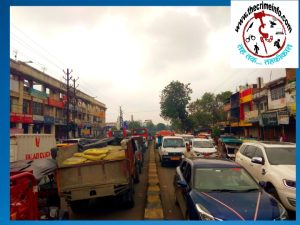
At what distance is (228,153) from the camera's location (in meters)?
18.1

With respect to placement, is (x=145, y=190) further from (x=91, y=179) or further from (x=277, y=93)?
(x=277, y=93)

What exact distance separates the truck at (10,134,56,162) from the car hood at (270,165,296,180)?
10281 millimetres

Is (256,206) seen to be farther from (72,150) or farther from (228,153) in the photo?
(228,153)

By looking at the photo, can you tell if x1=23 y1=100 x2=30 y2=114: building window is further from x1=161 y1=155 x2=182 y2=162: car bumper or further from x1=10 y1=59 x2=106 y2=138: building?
x1=161 y1=155 x2=182 y2=162: car bumper

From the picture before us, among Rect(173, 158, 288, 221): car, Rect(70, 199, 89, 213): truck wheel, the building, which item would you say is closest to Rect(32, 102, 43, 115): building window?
the building

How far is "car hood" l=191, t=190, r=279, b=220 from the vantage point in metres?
5.12

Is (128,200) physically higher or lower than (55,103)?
lower

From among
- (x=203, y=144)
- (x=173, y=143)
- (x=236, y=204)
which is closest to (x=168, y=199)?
(x=236, y=204)

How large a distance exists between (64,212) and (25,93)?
32.2 meters

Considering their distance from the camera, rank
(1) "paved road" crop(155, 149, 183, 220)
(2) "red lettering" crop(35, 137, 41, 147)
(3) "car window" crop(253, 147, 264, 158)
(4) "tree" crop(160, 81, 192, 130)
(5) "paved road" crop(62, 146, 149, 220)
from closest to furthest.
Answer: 1. (1) "paved road" crop(155, 149, 183, 220)
2. (5) "paved road" crop(62, 146, 149, 220)
3. (3) "car window" crop(253, 147, 264, 158)
4. (2) "red lettering" crop(35, 137, 41, 147)
5. (4) "tree" crop(160, 81, 192, 130)

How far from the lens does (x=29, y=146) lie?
13906 millimetres

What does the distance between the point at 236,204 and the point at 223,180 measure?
1.09m

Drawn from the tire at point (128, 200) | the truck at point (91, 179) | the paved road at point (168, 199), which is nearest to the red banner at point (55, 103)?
the paved road at point (168, 199)

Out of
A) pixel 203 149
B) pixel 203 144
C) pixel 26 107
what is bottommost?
pixel 203 149
